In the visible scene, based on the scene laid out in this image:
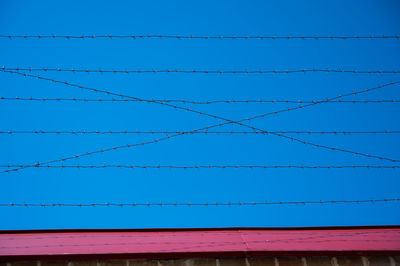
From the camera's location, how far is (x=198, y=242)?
508cm

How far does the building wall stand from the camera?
462 cm

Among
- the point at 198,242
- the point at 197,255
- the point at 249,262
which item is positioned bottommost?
the point at 249,262

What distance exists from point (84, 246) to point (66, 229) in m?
1.01

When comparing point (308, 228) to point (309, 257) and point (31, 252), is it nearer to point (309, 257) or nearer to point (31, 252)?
point (309, 257)

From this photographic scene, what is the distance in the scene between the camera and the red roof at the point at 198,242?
4.65 metres

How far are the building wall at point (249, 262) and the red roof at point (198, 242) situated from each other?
11 cm

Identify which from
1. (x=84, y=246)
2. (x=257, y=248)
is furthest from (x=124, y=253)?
(x=257, y=248)

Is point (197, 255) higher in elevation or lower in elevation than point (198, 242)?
lower

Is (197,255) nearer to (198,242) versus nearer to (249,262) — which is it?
(198,242)

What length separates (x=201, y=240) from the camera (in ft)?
17.0

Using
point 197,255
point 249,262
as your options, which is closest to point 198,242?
point 197,255

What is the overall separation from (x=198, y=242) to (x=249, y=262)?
0.69m

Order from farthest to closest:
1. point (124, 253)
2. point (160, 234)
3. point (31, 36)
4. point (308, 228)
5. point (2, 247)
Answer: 1. point (308, 228)
2. point (160, 234)
3. point (2, 247)
4. point (124, 253)
5. point (31, 36)

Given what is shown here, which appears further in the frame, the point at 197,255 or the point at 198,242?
the point at 198,242
